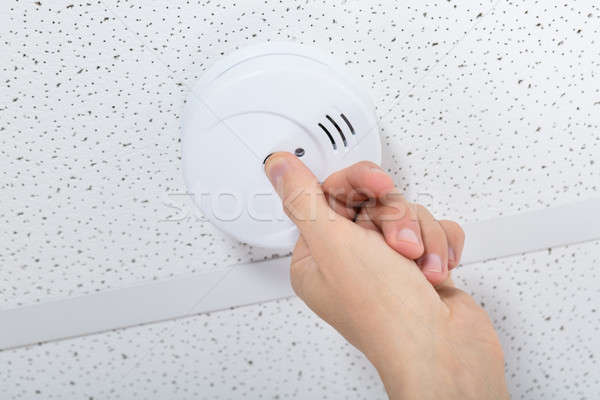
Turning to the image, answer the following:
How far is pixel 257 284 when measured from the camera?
1.47 feet

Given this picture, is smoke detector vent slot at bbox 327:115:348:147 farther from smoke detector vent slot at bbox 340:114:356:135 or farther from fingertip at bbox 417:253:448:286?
fingertip at bbox 417:253:448:286

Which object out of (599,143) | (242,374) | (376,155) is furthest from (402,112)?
(242,374)

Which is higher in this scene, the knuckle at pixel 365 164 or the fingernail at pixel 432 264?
the knuckle at pixel 365 164

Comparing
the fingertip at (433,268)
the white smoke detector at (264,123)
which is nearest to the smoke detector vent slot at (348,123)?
the white smoke detector at (264,123)

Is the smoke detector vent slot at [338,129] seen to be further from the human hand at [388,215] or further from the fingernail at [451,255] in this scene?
the fingernail at [451,255]

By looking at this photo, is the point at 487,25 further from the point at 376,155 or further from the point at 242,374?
the point at 242,374

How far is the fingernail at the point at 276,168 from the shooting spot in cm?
33

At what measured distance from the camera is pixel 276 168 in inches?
12.9

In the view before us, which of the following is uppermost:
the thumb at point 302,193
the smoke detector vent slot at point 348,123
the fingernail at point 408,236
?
the smoke detector vent slot at point 348,123

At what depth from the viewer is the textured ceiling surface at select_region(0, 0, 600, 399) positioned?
1.10 feet

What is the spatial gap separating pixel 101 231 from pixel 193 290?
0.32 ft

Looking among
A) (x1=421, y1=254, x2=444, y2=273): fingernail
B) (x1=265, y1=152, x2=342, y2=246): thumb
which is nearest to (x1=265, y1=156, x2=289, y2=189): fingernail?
(x1=265, y1=152, x2=342, y2=246): thumb

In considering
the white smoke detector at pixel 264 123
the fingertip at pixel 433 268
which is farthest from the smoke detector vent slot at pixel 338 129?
the fingertip at pixel 433 268

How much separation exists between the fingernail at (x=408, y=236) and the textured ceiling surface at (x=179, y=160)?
0.08 meters
